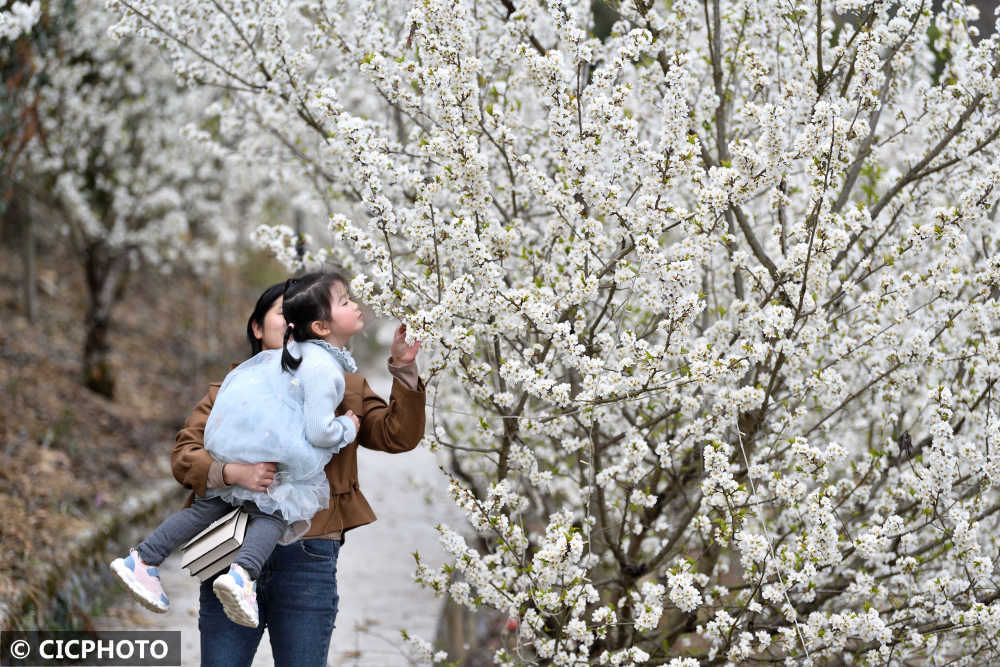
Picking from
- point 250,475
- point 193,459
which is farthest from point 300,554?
point 193,459

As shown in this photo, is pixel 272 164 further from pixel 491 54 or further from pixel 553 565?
pixel 553 565

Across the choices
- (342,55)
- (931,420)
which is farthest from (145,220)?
(931,420)

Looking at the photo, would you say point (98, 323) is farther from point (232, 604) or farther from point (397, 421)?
point (232, 604)

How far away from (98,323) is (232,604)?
642 cm

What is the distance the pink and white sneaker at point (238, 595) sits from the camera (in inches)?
89.7

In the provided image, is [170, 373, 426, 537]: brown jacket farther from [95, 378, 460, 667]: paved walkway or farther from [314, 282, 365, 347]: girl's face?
[95, 378, 460, 667]: paved walkway

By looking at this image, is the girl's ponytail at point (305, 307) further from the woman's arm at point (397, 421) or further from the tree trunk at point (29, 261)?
the tree trunk at point (29, 261)

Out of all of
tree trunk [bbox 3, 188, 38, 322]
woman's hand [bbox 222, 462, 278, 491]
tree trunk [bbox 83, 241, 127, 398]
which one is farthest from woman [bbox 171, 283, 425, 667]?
tree trunk [bbox 3, 188, 38, 322]

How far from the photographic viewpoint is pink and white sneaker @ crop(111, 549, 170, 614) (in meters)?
2.48

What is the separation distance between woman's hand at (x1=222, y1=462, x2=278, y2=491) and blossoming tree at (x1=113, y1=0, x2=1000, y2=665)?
0.57m

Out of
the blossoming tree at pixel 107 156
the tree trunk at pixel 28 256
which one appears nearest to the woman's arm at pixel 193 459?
the blossoming tree at pixel 107 156

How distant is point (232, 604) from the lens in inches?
90.9

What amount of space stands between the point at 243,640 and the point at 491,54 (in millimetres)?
2276

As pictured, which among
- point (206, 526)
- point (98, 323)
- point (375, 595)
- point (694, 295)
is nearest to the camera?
point (206, 526)
